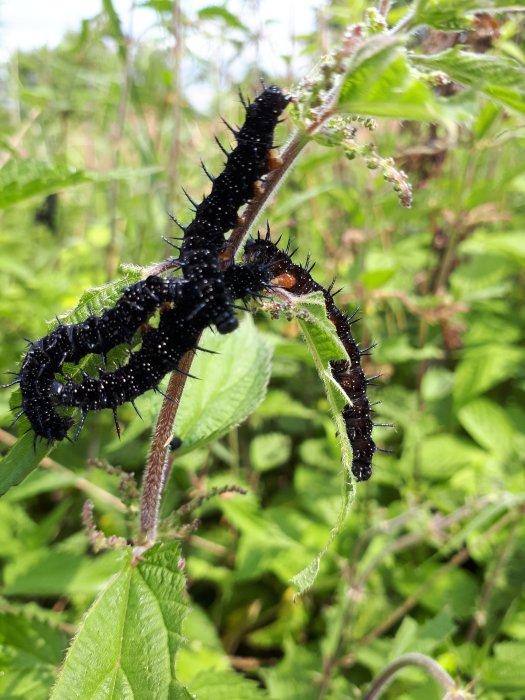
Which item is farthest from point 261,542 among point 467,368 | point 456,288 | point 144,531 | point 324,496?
point 456,288

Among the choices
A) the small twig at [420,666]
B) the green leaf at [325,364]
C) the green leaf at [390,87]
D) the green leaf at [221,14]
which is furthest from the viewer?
the green leaf at [221,14]

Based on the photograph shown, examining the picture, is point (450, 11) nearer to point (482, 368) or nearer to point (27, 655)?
point (27, 655)

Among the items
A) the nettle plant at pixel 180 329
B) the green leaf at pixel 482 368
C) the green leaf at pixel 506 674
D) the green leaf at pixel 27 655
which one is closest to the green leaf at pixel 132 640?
the nettle plant at pixel 180 329

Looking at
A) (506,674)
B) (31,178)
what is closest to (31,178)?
(31,178)

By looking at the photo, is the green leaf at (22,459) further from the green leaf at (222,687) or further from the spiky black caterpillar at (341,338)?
the green leaf at (222,687)

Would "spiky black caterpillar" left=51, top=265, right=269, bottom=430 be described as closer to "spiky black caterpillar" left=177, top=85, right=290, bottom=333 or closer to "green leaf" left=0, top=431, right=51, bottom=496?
"spiky black caterpillar" left=177, top=85, right=290, bottom=333

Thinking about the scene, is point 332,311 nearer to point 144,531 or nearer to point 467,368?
point 144,531

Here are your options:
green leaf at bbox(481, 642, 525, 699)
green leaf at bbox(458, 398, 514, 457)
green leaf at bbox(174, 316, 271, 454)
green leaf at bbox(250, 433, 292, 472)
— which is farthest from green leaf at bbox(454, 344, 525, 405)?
green leaf at bbox(174, 316, 271, 454)
